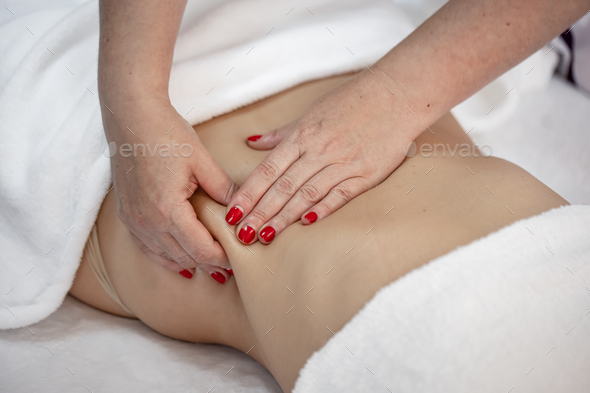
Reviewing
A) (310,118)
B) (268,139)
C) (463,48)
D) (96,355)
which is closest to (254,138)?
(268,139)

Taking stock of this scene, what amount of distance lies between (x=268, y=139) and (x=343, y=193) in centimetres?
19

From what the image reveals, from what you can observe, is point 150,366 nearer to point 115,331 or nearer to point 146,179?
point 115,331

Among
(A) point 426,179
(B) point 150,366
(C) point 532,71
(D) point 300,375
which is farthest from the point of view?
(C) point 532,71

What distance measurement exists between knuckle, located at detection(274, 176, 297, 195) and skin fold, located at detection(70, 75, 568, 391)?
0.20ft

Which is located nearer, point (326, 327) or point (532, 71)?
point (326, 327)

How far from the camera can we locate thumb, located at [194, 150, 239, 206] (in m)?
0.69

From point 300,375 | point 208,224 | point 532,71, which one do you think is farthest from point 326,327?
point 532,71

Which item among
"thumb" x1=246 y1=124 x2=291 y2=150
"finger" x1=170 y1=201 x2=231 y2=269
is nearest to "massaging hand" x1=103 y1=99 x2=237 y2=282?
"finger" x1=170 y1=201 x2=231 y2=269

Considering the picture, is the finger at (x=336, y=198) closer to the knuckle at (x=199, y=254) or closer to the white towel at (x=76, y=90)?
the knuckle at (x=199, y=254)

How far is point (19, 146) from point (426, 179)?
75cm

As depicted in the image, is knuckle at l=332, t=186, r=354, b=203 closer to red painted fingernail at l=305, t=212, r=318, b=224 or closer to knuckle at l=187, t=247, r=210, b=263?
red painted fingernail at l=305, t=212, r=318, b=224

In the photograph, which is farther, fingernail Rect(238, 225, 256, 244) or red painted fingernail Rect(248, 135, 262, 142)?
red painted fingernail Rect(248, 135, 262, 142)

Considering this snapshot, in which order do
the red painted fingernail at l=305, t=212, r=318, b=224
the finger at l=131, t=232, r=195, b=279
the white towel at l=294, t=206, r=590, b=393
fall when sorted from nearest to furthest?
1. the white towel at l=294, t=206, r=590, b=393
2. the red painted fingernail at l=305, t=212, r=318, b=224
3. the finger at l=131, t=232, r=195, b=279

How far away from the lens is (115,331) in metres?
0.85
